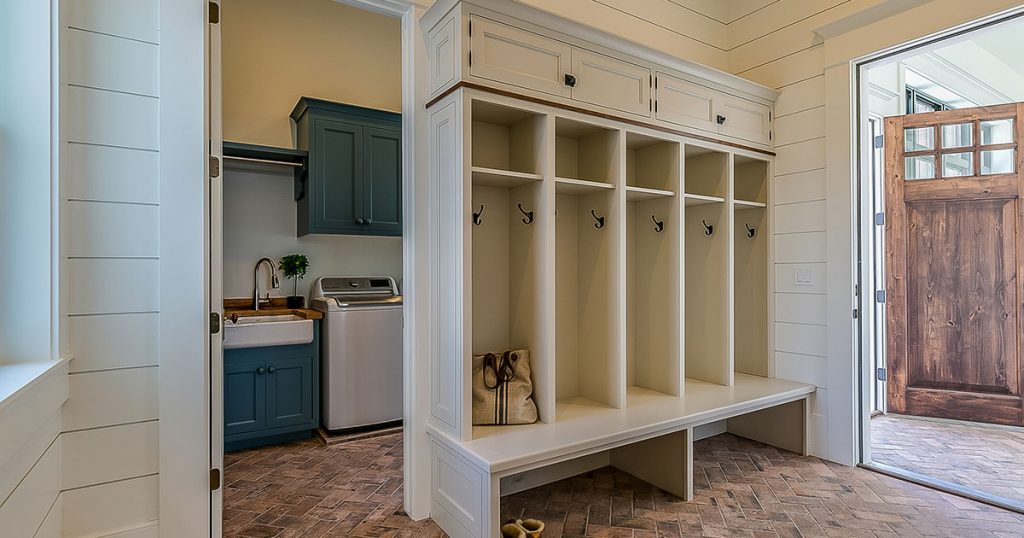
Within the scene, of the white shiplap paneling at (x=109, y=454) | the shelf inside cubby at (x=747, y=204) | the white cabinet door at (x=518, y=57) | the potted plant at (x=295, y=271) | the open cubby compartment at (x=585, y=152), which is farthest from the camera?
the potted plant at (x=295, y=271)

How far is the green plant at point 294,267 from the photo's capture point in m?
4.01

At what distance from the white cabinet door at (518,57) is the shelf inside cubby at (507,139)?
15 cm

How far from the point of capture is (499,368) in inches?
95.2

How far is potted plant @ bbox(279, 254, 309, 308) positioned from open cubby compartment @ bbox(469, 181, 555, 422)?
2091mm

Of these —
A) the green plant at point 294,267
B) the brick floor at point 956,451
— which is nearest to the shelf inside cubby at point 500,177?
the green plant at point 294,267

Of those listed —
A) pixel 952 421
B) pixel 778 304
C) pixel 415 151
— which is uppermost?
pixel 415 151

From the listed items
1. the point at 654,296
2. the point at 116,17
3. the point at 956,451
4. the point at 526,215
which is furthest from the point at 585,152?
the point at 956,451

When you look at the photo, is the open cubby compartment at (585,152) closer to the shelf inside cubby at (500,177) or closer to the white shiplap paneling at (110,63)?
the shelf inside cubby at (500,177)

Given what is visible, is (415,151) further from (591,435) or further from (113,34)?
(591,435)

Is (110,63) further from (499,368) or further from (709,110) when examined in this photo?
(709,110)

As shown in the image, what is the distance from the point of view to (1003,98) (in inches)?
172

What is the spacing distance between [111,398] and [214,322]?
405mm

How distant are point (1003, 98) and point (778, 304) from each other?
3.20 meters

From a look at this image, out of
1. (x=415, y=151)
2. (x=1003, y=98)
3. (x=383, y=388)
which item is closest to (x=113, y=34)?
(x=415, y=151)
